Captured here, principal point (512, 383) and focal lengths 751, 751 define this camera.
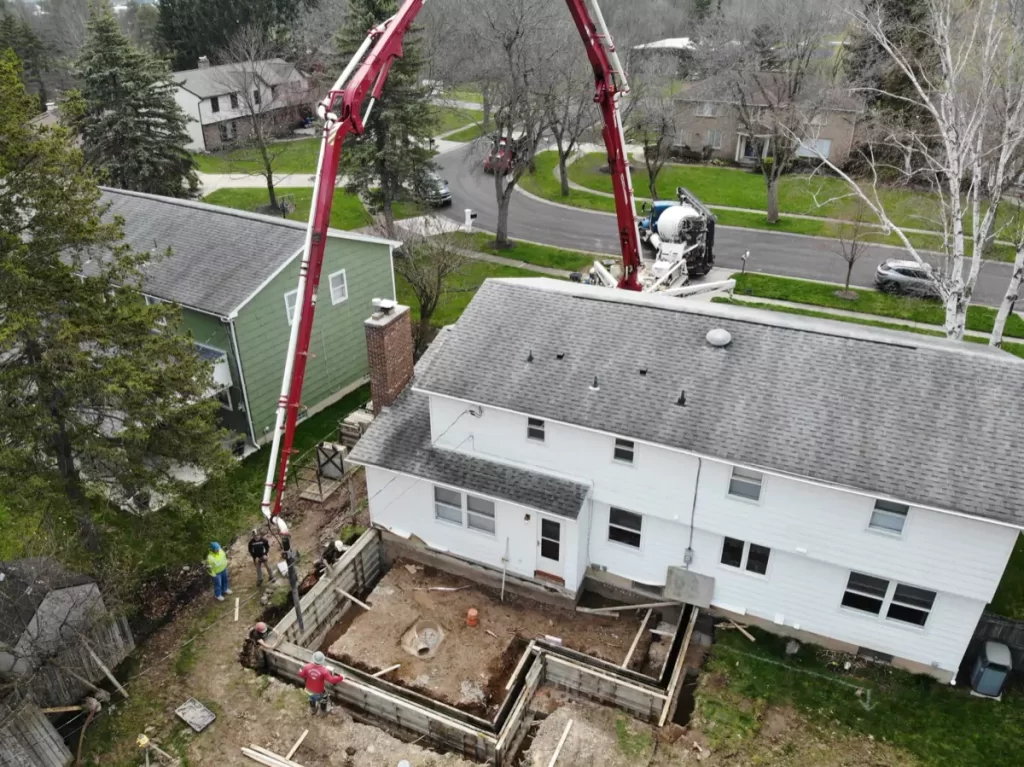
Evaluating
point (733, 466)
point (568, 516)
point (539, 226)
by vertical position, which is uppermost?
point (733, 466)

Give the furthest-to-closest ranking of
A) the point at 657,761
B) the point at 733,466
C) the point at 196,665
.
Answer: the point at 196,665 < the point at 733,466 < the point at 657,761

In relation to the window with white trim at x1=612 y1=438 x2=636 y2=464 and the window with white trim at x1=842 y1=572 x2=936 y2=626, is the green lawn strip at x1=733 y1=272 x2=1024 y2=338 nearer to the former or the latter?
the window with white trim at x1=842 y1=572 x2=936 y2=626

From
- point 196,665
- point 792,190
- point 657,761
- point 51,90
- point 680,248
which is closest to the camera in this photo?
point 657,761

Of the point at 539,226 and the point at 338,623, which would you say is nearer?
the point at 338,623

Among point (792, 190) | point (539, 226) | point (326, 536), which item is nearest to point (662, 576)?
point (326, 536)

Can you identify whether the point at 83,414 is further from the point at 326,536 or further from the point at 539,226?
the point at 539,226

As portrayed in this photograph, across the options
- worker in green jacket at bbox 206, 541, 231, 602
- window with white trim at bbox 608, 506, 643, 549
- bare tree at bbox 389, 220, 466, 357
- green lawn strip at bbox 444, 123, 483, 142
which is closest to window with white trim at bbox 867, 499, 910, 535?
window with white trim at bbox 608, 506, 643, 549
